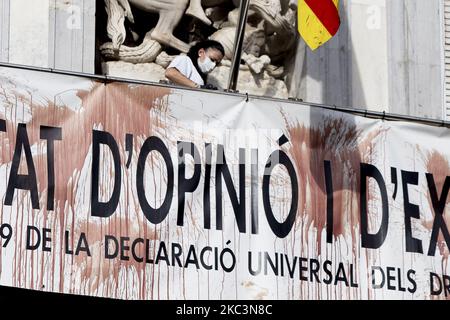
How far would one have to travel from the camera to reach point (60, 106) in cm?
1528

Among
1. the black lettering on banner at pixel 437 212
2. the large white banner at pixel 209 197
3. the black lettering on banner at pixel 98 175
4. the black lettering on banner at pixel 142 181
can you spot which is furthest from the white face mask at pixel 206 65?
the black lettering on banner at pixel 437 212

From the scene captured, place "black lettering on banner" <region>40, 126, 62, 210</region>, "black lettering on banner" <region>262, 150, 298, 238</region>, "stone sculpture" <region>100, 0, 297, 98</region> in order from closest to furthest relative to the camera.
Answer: "black lettering on banner" <region>40, 126, 62, 210</region> < "black lettering on banner" <region>262, 150, 298, 238</region> < "stone sculpture" <region>100, 0, 297, 98</region>

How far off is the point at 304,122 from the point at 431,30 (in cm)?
304

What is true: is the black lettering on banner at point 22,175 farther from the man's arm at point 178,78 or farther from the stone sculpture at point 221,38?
the stone sculpture at point 221,38

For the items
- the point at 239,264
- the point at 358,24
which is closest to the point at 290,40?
the point at 358,24

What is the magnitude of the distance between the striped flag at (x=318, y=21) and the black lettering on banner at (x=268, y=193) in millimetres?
1394

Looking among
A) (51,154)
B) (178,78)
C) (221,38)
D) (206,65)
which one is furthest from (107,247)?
(221,38)

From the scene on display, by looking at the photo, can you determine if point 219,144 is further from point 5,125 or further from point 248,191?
point 5,125

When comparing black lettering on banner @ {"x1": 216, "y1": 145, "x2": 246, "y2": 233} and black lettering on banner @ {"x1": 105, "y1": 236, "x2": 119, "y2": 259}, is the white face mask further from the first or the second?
black lettering on banner @ {"x1": 105, "y1": 236, "x2": 119, "y2": 259}

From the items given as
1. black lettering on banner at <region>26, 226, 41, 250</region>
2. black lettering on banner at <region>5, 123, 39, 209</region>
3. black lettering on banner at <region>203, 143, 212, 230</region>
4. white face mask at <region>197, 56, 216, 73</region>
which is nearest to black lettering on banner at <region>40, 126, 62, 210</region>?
black lettering on banner at <region>5, 123, 39, 209</region>

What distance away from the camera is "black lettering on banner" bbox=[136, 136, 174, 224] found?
1535 cm

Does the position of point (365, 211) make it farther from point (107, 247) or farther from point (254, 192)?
point (107, 247)

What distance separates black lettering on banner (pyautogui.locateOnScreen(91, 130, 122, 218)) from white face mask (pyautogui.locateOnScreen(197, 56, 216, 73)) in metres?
2.21

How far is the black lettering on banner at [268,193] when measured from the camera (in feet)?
51.8
